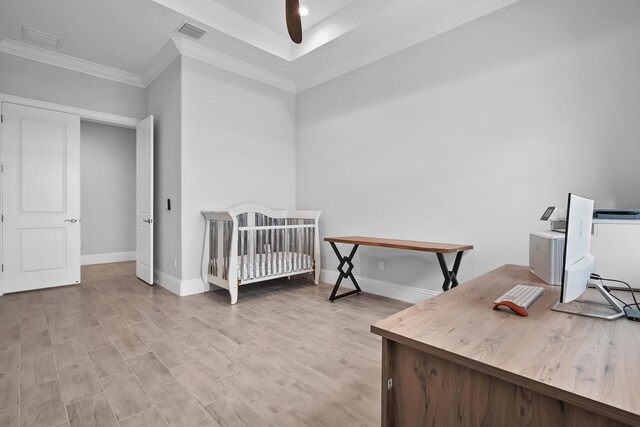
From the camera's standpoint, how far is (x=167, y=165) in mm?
3779

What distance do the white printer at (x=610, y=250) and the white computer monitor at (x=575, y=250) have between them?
0.39 m

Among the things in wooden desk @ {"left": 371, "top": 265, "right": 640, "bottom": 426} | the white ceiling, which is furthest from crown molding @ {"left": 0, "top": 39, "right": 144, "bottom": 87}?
wooden desk @ {"left": 371, "top": 265, "right": 640, "bottom": 426}

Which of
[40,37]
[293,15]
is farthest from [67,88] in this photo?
[293,15]

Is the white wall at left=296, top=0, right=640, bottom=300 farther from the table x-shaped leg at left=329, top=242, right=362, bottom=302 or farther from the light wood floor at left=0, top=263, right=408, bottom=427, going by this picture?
the light wood floor at left=0, top=263, right=408, bottom=427

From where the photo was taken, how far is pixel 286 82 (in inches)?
172

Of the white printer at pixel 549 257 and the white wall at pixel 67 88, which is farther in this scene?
the white wall at pixel 67 88

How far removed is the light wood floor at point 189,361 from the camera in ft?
4.93

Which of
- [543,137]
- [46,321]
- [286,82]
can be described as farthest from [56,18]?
[543,137]

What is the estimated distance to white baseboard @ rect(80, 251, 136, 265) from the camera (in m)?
5.41

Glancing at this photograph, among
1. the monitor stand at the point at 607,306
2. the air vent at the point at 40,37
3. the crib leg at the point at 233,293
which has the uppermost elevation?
the air vent at the point at 40,37

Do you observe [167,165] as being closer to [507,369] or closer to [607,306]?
[507,369]

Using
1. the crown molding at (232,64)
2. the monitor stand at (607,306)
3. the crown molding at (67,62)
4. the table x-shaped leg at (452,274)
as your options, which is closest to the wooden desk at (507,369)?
the monitor stand at (607,306)

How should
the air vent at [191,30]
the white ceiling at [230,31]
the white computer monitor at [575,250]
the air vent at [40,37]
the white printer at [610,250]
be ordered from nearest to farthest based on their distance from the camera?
the white computer monitor at [575,250], the white printer at [610,250], the white ceiling at [230,31], the air vent at [191,30], the air vent at [40,37]

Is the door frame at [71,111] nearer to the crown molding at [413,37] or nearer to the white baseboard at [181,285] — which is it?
the white baseboard at [181,285]
